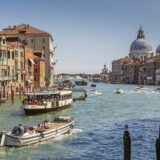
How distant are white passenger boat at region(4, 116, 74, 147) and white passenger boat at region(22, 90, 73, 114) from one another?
25.3ft

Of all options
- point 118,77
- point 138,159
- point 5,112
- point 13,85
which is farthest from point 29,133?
point 118,77

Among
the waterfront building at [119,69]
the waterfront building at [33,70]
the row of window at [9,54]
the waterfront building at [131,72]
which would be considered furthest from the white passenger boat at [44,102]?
the waterfront building at [119,69]

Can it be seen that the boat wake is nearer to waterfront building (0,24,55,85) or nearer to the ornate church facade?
waterfront building (0,24,55,85)

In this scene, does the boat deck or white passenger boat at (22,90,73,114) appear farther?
white passenger boat at (22,90,73,114)

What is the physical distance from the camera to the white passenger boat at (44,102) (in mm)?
30984

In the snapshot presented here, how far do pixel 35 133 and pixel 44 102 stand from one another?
12544 mm

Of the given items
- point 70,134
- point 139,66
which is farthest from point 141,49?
point 70,134

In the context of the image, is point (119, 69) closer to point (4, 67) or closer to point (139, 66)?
point (139, 66)

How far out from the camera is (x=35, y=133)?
20.0 metres

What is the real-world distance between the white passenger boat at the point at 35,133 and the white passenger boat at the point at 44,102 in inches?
304

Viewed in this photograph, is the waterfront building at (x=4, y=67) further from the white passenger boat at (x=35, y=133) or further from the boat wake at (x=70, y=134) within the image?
the white passenger boat at (x=35, y=133)

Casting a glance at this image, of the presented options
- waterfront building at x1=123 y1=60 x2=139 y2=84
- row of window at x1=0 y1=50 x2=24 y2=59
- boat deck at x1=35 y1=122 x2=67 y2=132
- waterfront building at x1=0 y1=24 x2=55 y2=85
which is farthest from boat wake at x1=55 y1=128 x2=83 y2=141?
waterfront building at x1=123 y1=60 x2=139 y2=84

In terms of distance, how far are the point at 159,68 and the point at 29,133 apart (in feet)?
336

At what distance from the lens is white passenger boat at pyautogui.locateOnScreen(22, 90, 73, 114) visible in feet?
102
